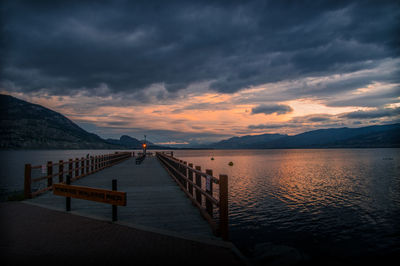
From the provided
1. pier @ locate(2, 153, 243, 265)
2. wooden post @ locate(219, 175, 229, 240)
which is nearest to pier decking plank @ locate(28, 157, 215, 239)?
pier @ locate(2, 153, 243, 265)

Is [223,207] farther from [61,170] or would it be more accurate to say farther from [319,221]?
[61,170]

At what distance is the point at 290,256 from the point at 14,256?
677 centimetres

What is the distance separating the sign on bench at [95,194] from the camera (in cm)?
667

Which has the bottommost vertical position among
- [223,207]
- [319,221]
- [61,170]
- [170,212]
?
[319,221]

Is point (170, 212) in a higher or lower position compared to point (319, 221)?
higher

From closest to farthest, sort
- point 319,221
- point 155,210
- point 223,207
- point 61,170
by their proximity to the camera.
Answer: point 223,207
point 155,210
point 319,221
point 61,170

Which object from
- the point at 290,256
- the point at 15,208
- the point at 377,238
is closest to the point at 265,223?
the point at 377,238

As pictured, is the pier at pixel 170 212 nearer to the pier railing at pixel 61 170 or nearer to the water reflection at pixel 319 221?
the pier railing at pixel 61 170

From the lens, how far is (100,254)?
4.94m

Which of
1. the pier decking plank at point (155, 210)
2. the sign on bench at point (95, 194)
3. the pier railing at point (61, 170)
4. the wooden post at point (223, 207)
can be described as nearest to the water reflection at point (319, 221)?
the pier decking plank at point (155, 210)

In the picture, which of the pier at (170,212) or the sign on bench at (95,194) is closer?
the pier at (170,212)

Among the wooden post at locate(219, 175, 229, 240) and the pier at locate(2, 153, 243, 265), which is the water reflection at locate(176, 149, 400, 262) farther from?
the wooden post at locate(219, 175, 229, 240)

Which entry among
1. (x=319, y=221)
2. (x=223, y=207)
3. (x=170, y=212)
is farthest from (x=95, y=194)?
(x=319, y=221)

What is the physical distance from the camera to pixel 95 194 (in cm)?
720
